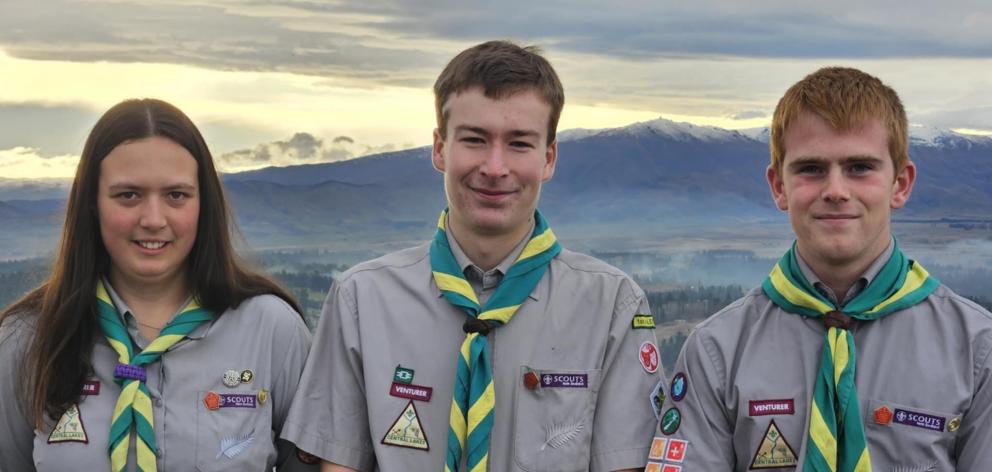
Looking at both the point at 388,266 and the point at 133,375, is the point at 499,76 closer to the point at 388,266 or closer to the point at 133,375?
the point at 388,266

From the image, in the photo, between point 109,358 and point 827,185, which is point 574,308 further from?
point 109,358

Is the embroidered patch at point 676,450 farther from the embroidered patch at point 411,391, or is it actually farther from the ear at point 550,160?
the ear at point 550,160

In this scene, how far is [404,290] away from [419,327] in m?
0.16

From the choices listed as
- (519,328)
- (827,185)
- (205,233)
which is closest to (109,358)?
(205,233)

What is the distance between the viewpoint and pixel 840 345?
4.12m

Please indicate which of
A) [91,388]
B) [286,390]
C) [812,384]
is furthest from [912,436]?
[91,388]

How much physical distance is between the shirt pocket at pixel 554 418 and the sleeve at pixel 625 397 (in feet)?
0.15

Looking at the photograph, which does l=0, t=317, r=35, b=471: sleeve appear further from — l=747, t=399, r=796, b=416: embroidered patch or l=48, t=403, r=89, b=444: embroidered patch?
l=747, t=399, r=796, b=416: embroidered patch

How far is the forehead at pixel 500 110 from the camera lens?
4.20 metres

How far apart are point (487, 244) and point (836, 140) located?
1296 millimetres

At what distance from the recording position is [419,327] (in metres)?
4.38

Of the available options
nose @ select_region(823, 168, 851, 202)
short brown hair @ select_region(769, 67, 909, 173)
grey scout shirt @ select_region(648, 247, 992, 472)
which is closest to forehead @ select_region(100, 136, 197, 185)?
Result: grey scout shirt @ select_region(648, 247, 992, 472)

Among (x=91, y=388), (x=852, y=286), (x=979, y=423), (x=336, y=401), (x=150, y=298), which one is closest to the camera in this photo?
(x=979, y=423)

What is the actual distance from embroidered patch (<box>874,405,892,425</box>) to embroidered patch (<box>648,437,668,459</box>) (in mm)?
735
